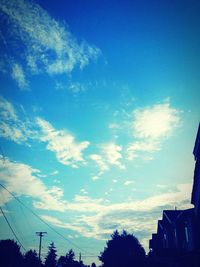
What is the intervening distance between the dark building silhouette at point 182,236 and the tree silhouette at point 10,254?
155 feet

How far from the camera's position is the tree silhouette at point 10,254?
218ft

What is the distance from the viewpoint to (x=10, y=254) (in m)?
69.7

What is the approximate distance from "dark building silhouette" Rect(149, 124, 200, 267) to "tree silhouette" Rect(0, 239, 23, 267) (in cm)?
4726

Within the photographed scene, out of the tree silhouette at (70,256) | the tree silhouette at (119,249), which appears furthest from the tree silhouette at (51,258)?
the tree silhouette at (119,249)

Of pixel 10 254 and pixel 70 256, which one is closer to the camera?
pixel 10 254

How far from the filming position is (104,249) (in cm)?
4644

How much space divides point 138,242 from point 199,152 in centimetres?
4299

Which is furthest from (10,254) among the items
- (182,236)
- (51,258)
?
(182,236)

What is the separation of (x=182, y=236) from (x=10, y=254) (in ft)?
199

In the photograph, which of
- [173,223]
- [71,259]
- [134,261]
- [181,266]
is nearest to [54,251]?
[71,259]

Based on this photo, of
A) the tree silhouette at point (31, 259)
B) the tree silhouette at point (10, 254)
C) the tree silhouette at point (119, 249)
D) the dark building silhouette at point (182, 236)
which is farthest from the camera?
the tree silhouette at point (31, 259)

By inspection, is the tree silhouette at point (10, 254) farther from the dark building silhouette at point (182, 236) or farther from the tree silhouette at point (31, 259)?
the dark building silhouette at point (182, 236)

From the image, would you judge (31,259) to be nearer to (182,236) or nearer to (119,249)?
(119,249)

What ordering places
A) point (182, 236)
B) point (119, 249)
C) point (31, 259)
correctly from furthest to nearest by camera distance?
point (31, 259) < point (119, 249) < point (182, 236)
